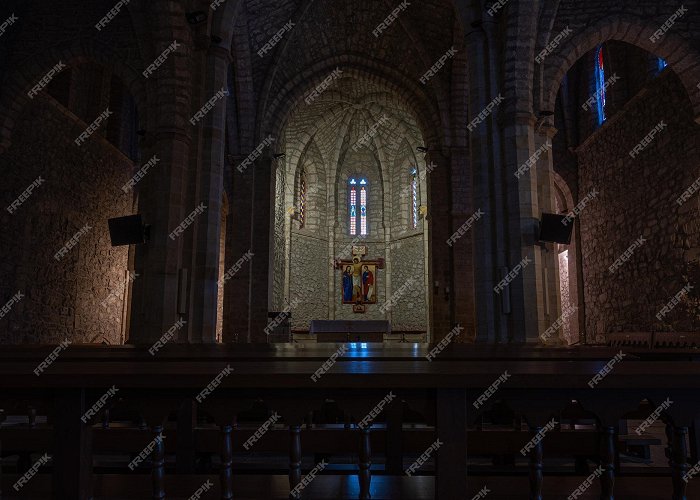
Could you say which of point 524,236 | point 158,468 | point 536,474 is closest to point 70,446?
point 158,468

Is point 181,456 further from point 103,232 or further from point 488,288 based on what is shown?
point 103,232

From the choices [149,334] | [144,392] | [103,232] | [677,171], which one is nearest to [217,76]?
[149,334]

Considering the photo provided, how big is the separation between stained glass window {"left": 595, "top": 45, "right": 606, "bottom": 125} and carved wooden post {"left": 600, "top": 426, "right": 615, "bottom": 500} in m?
16.5

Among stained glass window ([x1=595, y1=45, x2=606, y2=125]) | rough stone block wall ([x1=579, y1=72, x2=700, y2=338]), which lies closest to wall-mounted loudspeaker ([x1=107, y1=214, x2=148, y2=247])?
rough stone block wall ([x1=579, y1=72, x2=700, y2=338])

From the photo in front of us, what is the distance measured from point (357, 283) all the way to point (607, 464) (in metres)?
24.3

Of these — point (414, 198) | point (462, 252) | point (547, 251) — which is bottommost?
point (547, 251)

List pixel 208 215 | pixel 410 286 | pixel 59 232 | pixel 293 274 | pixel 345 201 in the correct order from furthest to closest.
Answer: pixel 345 201 → pixel 410 286 → pixel 293 274 → pixel 59 232 → pixel 208 215

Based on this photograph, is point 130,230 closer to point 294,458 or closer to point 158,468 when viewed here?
point 158,468

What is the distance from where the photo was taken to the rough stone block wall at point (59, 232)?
42.5 ft

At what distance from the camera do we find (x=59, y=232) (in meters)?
14.5

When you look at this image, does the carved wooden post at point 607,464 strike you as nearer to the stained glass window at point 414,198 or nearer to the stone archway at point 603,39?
the stone archway at point 603,39

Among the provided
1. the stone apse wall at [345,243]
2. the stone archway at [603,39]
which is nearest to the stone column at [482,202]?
the stone archway at [603,39]

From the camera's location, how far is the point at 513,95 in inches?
403

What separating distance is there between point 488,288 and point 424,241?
1571cm
